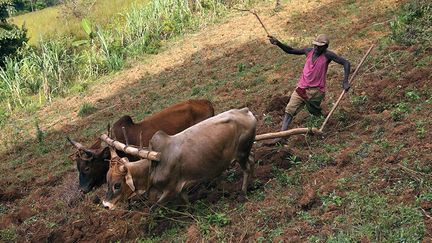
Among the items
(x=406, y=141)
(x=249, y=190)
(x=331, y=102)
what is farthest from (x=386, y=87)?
(x=249, y=190)

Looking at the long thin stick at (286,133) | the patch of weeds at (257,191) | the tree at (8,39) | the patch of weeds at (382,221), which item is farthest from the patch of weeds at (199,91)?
the tree at (8,39)

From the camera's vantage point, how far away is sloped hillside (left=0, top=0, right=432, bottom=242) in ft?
17.2

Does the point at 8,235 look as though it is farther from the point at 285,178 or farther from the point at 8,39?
the point at 8,39

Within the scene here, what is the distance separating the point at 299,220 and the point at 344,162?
4.09 ft

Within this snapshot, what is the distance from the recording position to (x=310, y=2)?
52.3ft

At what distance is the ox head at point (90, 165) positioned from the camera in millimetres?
6930

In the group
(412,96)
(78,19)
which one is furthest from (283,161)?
(78,19)

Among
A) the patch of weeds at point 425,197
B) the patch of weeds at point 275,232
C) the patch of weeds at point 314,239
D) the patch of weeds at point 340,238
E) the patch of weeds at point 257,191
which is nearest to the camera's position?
the patch of weeds at point 340,238

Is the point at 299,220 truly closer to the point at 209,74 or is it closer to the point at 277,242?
the point at 277,242

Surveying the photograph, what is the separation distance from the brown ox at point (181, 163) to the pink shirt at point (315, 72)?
1.49m

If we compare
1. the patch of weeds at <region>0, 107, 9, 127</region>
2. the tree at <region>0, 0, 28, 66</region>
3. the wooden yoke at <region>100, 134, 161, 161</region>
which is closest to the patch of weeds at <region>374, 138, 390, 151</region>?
the wooden yoke at <region>100, 134, 161, 161</region>

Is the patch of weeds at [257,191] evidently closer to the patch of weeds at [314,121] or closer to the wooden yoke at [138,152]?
the wooden yoke at [138,152]

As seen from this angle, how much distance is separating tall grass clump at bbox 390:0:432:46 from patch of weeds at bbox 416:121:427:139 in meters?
3.25

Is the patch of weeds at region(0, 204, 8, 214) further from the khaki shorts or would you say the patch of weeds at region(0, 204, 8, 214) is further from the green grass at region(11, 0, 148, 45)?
the green grass at region(11, 0, 148, 45)
